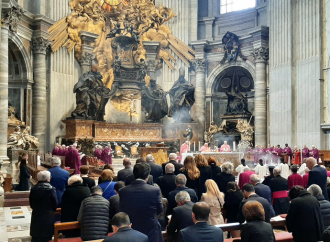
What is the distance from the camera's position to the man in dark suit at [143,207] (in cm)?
427

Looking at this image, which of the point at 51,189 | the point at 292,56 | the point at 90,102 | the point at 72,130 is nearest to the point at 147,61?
the point at 90,102

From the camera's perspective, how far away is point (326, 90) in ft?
60.8

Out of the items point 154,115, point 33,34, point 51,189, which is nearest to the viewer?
point 51,189

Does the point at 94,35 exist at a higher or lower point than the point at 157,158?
higher

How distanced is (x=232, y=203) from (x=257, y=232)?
227 cm

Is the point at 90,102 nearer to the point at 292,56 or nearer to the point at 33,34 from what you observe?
the point at 33,34

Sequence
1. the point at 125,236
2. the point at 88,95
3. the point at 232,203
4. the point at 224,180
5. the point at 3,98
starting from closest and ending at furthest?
the point at 125,236
the point at 232,203
the point at 224,180
the point at 3,98
the point at 88,95

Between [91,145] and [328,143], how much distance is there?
37.3ft

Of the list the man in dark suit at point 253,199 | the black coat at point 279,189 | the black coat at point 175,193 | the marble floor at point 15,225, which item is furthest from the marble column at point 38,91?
the man in dark suit at point 253,199

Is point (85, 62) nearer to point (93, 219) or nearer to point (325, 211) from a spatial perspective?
point (93, 219)

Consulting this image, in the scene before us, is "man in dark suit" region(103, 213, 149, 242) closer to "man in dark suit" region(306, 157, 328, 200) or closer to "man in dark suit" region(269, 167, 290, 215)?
"man in dark suit" region(269, 167, 290, 215)

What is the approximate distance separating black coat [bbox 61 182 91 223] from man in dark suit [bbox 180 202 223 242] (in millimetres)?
2387

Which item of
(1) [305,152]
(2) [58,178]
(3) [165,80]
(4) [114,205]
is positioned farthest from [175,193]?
(3) [165,80]

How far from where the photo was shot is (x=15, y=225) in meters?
7.67
